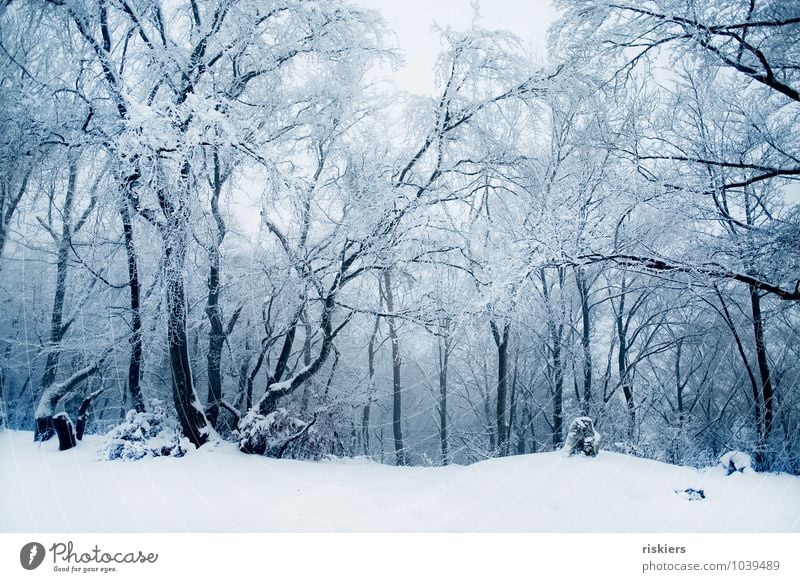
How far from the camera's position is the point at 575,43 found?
348cm

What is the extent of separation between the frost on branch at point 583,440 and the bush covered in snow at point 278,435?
2.85 metres

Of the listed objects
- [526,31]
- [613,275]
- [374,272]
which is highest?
[526,31]

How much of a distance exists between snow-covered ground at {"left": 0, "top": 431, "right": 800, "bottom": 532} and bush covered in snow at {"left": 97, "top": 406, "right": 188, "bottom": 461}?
0.73 ft

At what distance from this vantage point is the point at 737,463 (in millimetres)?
→ 3188

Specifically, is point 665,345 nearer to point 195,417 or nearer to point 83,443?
point 195,417

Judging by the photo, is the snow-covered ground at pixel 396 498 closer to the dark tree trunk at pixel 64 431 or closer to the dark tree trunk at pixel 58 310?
the dark tree trunk at pixel 64 431

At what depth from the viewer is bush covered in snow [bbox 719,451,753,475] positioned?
3137 mm

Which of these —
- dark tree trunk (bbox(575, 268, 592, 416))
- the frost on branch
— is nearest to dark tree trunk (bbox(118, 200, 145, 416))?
the frost on branch

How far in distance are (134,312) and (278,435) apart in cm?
227

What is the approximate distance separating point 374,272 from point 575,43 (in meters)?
3.41

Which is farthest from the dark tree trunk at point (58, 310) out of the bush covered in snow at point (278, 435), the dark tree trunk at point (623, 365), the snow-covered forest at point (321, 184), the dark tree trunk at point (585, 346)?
the dark tree trunk at point (623, 365)

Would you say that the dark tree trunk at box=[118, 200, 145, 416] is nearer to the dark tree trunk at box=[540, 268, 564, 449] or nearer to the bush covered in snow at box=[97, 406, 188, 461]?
the bush covered in snow at box=[97, 406, 188, 461]

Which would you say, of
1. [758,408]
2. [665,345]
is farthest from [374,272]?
[665,345]

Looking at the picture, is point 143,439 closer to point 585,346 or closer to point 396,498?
point 396,498
